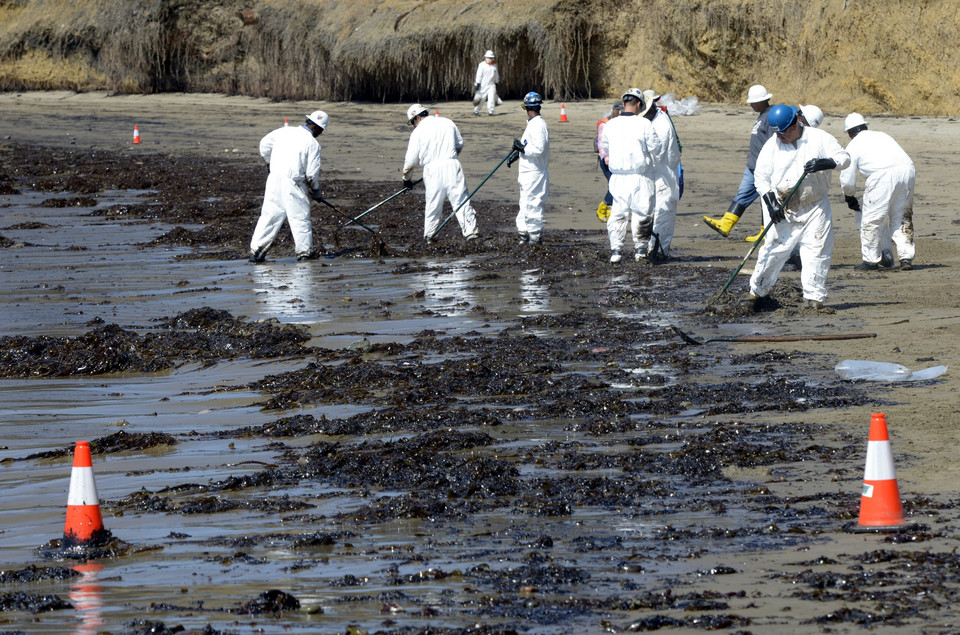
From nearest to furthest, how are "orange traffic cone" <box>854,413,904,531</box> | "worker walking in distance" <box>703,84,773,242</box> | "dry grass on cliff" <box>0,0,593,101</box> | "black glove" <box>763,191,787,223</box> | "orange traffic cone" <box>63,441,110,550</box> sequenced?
"orange traffic cone" <box>854,413,904,531</box> → "orange traffic cone" <box>63,441,110,550</box> → "black glove" <box>763,191,787,223</box> → "worker walking in distance" <box>703,84,773,242</box> → "dry grass on cliff" <box>0,0,593,101</box>

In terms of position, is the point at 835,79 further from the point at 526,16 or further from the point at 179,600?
the point at 179,600

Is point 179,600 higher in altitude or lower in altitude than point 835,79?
lower

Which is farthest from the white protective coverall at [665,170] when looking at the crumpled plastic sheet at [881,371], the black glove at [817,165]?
the crumpled plastic sheet at [881,371]

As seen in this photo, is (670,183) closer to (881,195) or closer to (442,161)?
(881,195)

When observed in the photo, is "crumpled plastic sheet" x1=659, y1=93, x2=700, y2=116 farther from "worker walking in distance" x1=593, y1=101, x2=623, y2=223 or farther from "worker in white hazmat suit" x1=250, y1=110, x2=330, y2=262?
"worker in white hazmat suit" x1=250, y1=110, x2=330, y2=262

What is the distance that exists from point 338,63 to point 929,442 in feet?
93.1

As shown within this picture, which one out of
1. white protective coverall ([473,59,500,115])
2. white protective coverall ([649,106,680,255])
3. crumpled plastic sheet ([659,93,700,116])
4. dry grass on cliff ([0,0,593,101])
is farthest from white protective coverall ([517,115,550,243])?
dry grass on cliff ([0,0,593,101])

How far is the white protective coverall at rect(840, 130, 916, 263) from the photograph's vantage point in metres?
11.7

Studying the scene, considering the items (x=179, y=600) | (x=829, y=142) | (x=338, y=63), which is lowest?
(x=179, y=600)

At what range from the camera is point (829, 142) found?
31.7 ft

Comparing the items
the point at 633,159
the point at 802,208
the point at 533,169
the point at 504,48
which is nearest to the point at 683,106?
the point at 504,48

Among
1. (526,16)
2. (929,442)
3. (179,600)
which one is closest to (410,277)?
(929,442)

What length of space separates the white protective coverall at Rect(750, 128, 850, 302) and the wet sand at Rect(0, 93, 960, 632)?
1.25 feet

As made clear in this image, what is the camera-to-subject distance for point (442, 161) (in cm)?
1473
